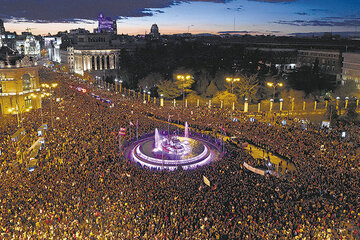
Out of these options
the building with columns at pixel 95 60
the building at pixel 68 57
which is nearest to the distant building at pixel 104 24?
the building at pixel 68 57

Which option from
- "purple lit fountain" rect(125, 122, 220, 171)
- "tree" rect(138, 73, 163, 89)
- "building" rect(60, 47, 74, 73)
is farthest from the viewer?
"building" rect(60, 47, 74, 73)

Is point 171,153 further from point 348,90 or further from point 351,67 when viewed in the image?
point 351,67

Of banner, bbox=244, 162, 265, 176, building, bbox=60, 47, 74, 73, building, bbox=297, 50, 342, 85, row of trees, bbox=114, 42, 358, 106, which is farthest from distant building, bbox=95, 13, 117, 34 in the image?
banner, bbox=244, 162, 265, 176

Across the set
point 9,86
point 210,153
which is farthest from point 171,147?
point 9,86

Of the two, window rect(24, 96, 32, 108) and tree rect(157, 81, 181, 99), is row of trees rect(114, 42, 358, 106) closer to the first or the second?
tree rect(157, 81, 181, 99)

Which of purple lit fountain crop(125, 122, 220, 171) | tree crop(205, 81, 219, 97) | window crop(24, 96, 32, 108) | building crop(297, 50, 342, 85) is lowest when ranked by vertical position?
purple lit fountain crop(125, 122, 220, 171)

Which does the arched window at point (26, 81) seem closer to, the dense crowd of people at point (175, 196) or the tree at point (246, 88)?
the dense crowd of people at point (175, 196)

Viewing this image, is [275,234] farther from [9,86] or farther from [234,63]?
[234,63]
